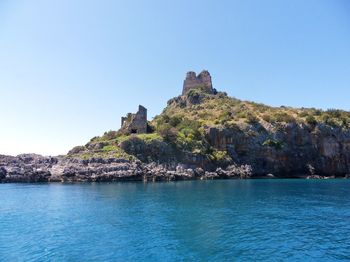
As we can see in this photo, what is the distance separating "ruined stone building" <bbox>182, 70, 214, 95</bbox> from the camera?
147 meters

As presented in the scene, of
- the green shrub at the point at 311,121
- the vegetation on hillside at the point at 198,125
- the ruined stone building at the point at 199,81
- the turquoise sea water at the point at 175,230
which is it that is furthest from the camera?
the ruined stone building at the point at 199,81

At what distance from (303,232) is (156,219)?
13.2m

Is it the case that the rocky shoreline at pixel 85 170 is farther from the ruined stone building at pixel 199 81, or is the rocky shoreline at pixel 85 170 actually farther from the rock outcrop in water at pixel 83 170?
the ruined stone building at pixel 199 81

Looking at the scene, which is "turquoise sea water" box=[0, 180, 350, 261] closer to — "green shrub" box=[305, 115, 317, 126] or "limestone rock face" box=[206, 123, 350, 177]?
"limestone rock face" box=[206, 123, 350, 177]

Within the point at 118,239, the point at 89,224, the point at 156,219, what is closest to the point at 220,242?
the point at 118,239

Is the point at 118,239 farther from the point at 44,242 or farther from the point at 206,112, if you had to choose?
the point at 206,112

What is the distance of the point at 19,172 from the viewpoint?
264 ft

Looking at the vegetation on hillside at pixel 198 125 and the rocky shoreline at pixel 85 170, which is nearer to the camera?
the rocky shoreline at pixel 85 170

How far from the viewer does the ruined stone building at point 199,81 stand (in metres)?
147

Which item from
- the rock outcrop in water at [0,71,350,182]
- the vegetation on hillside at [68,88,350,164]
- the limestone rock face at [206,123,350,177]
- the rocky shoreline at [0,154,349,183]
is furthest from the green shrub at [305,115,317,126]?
the rocky shoreline at [0,154,349,183]

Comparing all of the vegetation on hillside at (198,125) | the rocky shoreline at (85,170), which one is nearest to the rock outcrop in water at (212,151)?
the rocky shoreline at (85,170)

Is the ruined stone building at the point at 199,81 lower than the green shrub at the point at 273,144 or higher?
higher

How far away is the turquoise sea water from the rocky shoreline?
109 feet

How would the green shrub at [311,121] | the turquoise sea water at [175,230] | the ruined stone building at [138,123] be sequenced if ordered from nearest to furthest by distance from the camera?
the turquoise sea water at [175,230]
the ruined stone building at [138,123]
the green shrub at [311,121]
